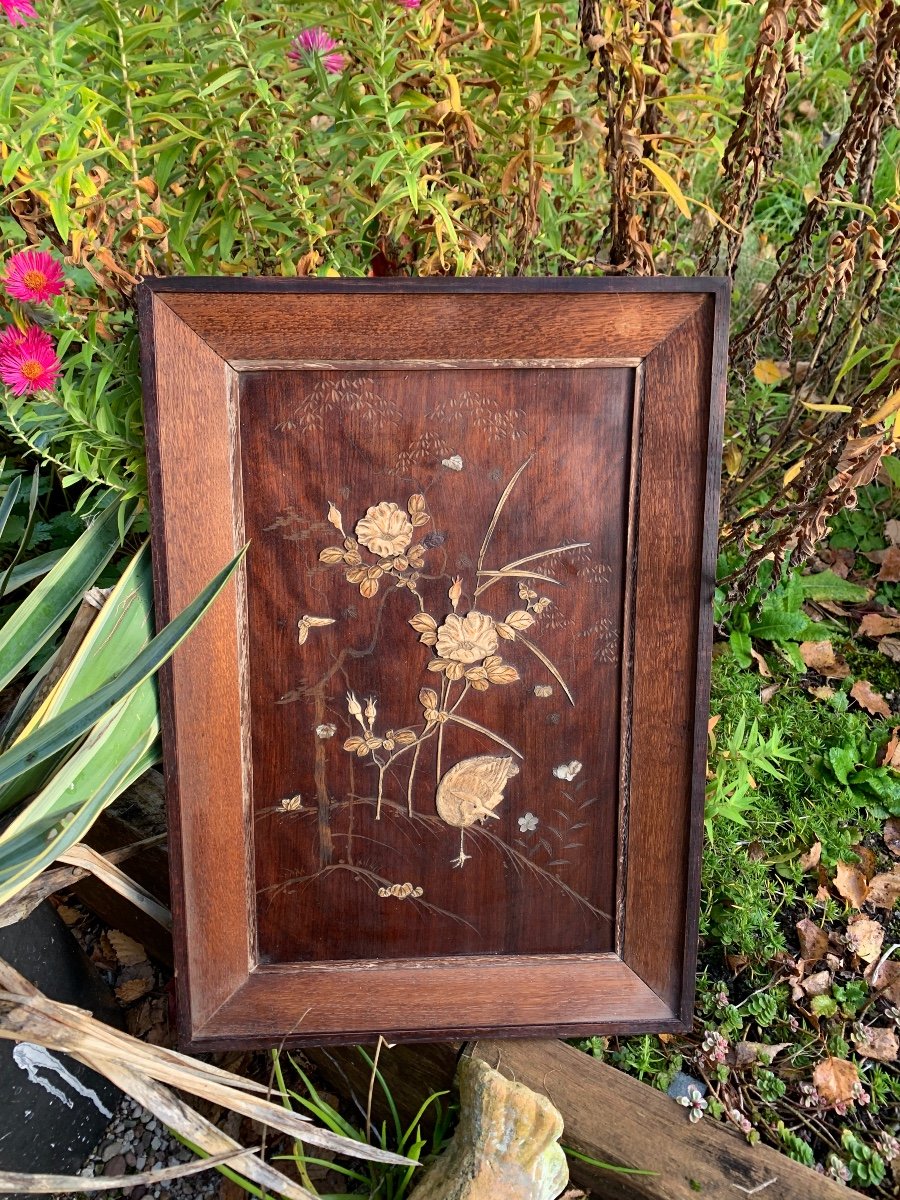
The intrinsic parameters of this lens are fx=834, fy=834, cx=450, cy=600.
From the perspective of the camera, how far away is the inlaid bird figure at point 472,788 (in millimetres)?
1080

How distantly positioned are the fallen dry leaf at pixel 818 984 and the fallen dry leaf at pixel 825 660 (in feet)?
1.79

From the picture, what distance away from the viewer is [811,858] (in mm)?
1362

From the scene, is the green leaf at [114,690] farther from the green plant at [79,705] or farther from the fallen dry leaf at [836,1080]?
the fallen dry leaf at [836,1080]

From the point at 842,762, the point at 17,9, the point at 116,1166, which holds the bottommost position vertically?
the point at 116,1166

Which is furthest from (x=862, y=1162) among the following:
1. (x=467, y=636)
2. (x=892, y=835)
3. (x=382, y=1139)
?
Answer: (x=467, y=636)

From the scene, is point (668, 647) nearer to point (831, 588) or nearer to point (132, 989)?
point (831, 588)

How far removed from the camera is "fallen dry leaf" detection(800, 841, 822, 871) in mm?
1358

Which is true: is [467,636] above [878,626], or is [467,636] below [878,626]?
above

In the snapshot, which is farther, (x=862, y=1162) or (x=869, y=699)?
(x=869, y=699)

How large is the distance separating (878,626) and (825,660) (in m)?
0.13

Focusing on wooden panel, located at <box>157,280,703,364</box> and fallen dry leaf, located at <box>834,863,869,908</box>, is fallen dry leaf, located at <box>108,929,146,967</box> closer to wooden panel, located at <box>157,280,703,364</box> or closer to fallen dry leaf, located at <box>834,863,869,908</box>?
wooden panel, located at <box>157,280,703,364</box>

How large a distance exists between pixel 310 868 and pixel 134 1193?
22.4 inches

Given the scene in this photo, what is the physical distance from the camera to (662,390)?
3.25ft

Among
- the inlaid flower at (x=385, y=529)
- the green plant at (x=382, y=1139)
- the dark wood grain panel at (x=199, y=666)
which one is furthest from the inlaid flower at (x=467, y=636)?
the green plant at (x=382, y=1139)
